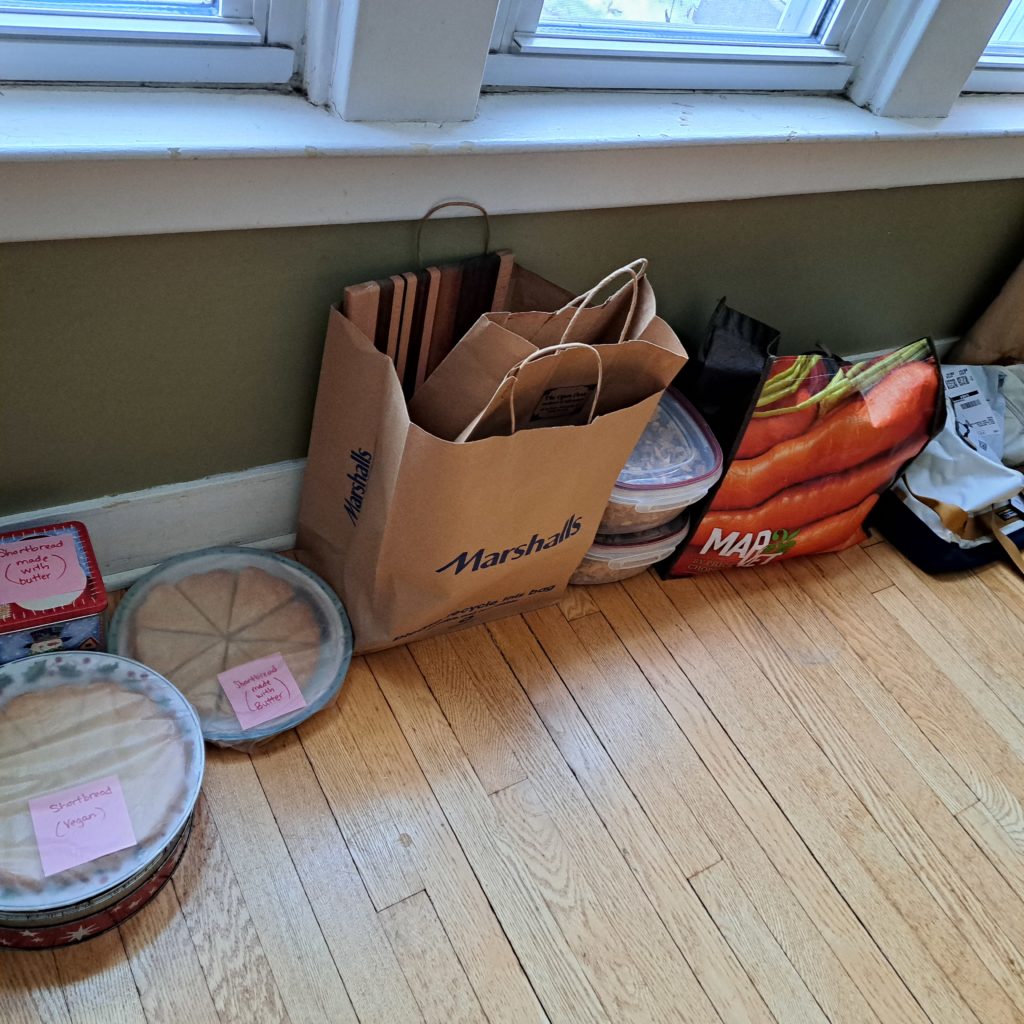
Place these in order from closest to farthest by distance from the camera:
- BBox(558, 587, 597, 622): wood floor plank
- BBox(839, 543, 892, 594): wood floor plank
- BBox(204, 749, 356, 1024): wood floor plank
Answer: BBox(204, 749, 356, 1024): wood floor plank → BBox(558, 587, 597, 622): wood floor plank → BBox(839, 543, 892, 594): wood floor plank

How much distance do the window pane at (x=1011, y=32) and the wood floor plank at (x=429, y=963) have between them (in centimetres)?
162

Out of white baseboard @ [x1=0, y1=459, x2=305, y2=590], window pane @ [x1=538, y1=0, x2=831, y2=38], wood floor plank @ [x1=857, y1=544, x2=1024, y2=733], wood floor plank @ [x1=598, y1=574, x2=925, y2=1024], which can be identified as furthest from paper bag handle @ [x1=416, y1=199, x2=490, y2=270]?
wood floor plank @ [x1=857, y1=544, x2=1024, y2=733]

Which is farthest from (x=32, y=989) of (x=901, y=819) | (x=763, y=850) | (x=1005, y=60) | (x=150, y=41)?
(x=1005, y=60)

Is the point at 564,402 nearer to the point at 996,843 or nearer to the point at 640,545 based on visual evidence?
the point at 640,545

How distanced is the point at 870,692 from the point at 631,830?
0.51 metres

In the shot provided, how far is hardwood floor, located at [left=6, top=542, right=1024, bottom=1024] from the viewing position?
106cm

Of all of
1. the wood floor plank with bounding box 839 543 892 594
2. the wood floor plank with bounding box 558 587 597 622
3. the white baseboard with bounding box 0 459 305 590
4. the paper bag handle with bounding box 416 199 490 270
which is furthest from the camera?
the wood floor plank with bounding box 839 543 892 594

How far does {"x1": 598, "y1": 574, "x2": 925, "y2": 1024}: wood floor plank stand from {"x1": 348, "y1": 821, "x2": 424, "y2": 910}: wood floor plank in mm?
416

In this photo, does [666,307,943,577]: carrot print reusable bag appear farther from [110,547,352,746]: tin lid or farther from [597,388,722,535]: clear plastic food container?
[110,547,352,746]: tin lid

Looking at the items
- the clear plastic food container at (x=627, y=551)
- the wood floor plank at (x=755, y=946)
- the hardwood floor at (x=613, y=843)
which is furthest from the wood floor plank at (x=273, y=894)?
the clear plastic food container at (x=627, y=551)

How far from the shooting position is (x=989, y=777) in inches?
55.8

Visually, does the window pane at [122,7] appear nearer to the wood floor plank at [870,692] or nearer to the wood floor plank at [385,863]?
the wood floor plank at [385,863]

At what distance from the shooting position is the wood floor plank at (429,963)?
3.43 ft

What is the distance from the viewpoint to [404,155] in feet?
3.45
